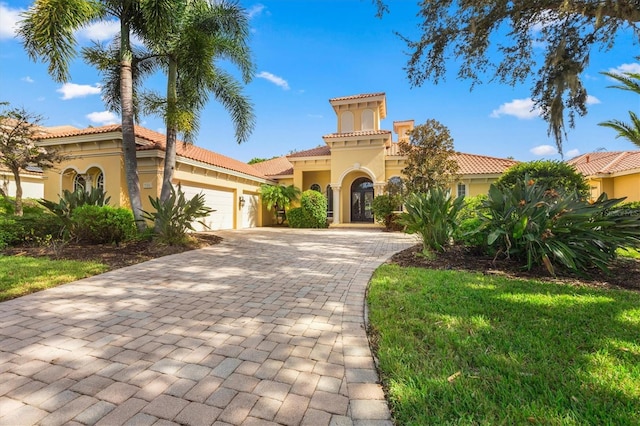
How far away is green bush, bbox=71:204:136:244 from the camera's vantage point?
858 centimetres

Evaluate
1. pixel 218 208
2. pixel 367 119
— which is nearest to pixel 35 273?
pixel 218 208

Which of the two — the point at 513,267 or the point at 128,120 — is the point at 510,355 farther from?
the point at 128,120

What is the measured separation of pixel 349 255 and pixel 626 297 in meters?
5.41

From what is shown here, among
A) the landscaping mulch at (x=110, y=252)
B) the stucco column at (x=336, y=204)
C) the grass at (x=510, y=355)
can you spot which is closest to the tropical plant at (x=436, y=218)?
the grass at (x=510, y=355)

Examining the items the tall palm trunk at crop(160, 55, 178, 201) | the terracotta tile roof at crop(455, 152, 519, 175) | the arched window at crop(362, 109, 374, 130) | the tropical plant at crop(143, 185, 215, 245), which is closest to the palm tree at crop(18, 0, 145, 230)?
the tropical plant at crop(143, 185, 215, 245)

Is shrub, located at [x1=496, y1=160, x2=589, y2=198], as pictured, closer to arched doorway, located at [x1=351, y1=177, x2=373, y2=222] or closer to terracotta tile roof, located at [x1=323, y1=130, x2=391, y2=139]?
terracotta tile roof, located at [x1=323, y1=130, x2=391, y2=139]

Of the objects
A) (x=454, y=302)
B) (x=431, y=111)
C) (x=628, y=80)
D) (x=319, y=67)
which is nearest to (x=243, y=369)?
(x=454, y=302)

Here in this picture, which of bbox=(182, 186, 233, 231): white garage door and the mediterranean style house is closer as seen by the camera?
the mediterranean style house

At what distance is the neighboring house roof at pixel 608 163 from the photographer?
58.8ft

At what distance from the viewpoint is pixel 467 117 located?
42.3ft

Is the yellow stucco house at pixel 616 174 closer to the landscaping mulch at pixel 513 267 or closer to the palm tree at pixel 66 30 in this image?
the landscaping mulch at pixel 513 267

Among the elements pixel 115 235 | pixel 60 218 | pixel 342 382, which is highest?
pixel 60 218

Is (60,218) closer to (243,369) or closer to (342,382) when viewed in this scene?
(243,369)

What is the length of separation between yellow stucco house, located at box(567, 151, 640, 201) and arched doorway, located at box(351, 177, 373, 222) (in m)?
12.1
